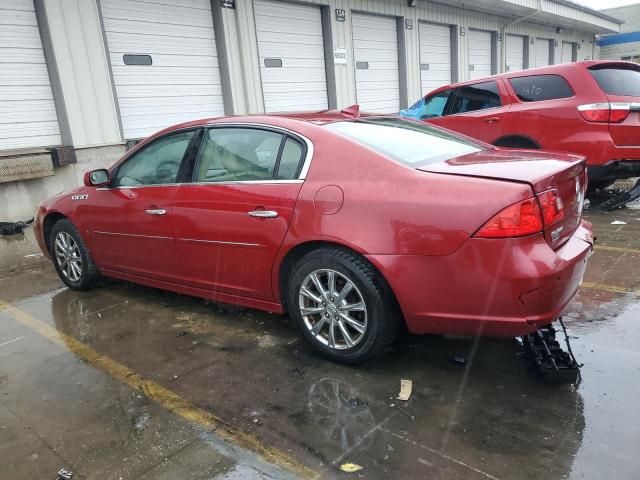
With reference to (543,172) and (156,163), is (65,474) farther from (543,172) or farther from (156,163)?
(543,172)

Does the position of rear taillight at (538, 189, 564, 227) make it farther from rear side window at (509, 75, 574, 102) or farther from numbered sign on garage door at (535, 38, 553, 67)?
numbered sign on garage door at (535, 38, 553, 67)

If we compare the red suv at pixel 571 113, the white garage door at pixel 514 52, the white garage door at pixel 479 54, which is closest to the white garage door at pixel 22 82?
the red suv at pixel 571 113

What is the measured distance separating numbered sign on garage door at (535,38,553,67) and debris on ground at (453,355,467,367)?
822 inches

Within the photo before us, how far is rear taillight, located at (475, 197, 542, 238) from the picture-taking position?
8.37ft

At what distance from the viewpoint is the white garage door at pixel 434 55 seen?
15.1 meters

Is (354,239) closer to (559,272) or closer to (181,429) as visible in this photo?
(559,272)

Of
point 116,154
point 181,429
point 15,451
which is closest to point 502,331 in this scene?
point 181,429

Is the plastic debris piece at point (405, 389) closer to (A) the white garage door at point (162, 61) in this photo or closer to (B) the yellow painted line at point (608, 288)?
(B) the yellow painted line at point (608, 288)

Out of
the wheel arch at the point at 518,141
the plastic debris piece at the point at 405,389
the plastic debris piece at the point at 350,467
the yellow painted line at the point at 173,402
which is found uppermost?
the wheel arch at the point at 518,141

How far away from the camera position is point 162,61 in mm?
8930

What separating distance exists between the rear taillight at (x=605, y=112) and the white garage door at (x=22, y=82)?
23.7ft

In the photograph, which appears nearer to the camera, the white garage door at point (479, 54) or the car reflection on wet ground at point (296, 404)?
the car reflection on wet ground at point (296, 404)

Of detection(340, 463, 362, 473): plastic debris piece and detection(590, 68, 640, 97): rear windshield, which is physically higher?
detection(590, 68, 640, 97): rear windshield

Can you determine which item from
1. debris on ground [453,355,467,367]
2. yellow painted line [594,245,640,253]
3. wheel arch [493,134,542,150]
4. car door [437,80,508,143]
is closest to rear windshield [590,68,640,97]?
wheel arch [493,134,542,150]
